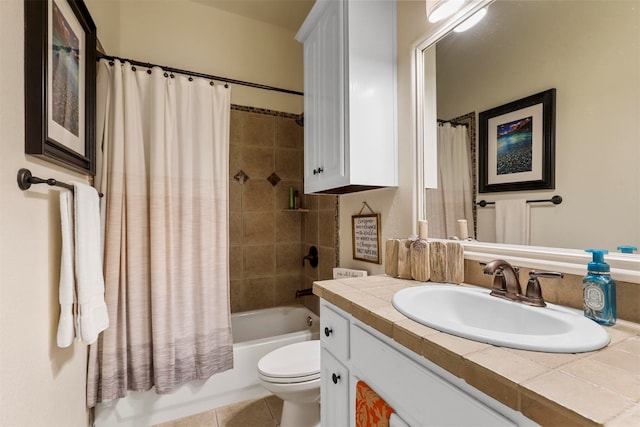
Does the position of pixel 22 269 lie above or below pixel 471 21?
below

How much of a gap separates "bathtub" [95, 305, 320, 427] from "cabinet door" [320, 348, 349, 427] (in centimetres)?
88

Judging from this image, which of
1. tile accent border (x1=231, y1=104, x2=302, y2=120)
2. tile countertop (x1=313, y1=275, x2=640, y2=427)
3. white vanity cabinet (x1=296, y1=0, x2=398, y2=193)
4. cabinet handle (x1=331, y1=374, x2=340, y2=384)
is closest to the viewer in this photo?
tile countertop (x1=313, y1=275, x2=640, y2=427)

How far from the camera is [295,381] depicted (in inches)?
52.9

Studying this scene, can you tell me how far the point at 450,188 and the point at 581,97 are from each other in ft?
1.66

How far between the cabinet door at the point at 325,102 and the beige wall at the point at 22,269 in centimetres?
113

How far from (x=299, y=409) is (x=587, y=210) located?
1.53 m

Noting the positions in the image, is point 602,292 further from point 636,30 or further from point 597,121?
point 636,30

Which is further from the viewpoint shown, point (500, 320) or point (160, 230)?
point (160, 230)

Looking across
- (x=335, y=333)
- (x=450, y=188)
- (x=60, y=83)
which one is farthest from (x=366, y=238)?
(x=60, y=83)

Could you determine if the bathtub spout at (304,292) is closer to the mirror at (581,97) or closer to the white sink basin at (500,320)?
the white sink basin at (500,320)

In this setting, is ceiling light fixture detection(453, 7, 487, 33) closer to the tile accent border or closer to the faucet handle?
the faucet handle

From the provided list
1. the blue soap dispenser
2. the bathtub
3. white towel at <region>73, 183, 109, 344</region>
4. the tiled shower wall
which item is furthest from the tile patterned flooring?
the blue soap dispenser

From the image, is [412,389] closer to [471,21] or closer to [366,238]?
[366,238]

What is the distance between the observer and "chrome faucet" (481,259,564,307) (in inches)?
31.6
